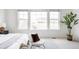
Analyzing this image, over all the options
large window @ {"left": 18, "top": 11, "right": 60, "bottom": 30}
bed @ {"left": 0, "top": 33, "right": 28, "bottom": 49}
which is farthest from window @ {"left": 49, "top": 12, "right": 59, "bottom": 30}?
bed @ {"left": 0, "top": 33, "right": 28, "bottom": 49}

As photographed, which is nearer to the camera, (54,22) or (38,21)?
(38,21)

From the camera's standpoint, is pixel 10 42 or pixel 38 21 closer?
pixel 38 21

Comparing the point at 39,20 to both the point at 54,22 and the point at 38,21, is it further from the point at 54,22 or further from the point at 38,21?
the point at 54,22

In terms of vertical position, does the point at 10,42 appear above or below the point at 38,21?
below

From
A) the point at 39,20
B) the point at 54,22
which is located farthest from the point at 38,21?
the point at 54,22

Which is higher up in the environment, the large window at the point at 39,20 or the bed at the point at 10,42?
the large window at the point at 39,20

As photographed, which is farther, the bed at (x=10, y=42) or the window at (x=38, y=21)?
the bed at (x=10, y=42)

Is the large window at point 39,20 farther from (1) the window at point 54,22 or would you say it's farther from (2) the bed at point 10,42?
(2) the bed at point 10,42

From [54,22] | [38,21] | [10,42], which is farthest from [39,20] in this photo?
[10,42]

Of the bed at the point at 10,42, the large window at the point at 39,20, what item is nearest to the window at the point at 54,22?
the large window at the point at 39,20

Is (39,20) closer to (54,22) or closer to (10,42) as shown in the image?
(54,22)
